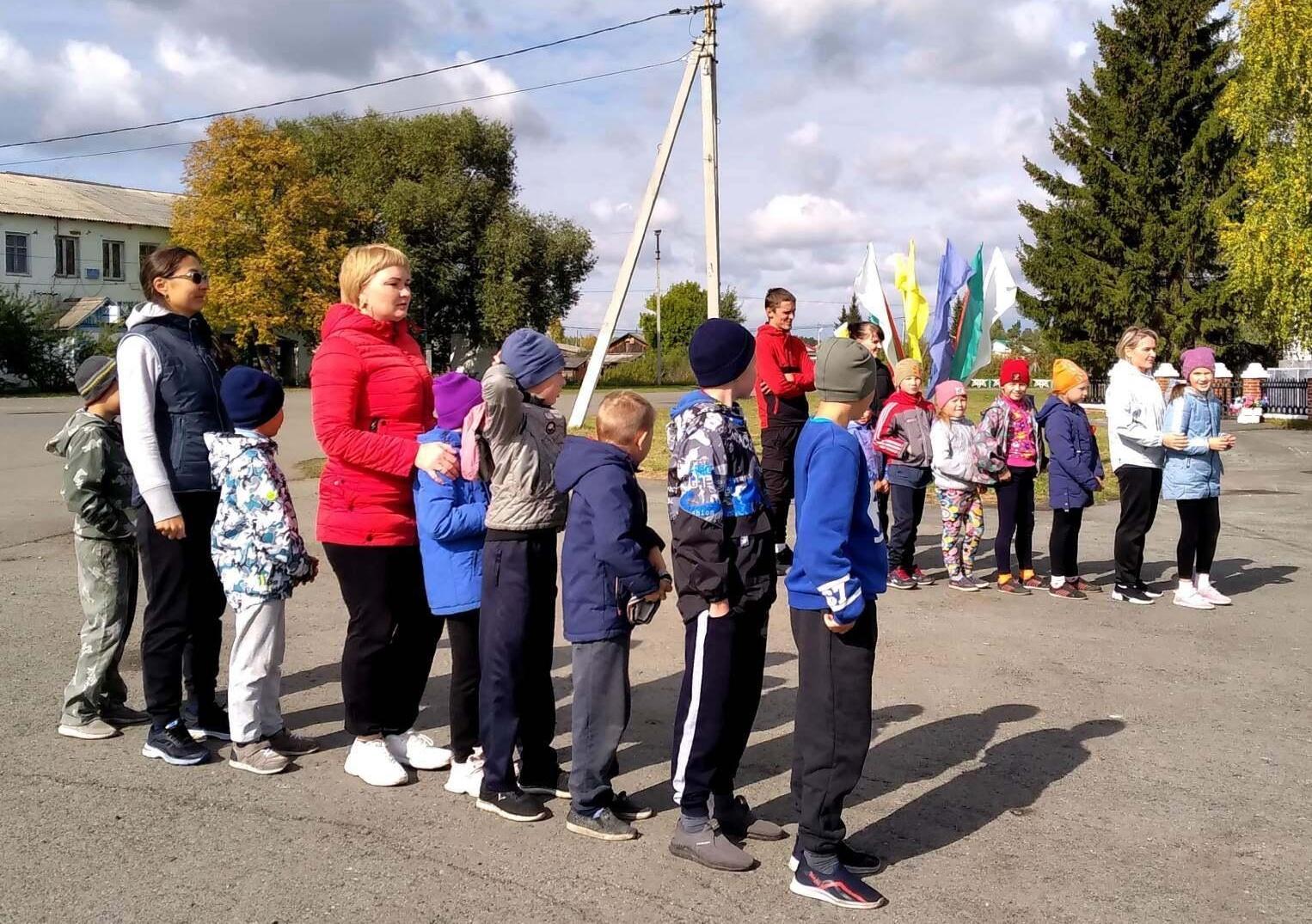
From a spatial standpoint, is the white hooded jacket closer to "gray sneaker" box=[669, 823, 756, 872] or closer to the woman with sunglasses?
"gray sneaker" box=[669, 823, 756, 872]

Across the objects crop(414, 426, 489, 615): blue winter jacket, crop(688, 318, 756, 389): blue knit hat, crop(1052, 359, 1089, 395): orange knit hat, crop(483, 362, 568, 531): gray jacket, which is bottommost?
crop(414, 426, 489, 615): blue winter jacket

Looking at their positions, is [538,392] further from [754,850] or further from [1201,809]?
[1201,809]

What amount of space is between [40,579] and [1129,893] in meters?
7.60

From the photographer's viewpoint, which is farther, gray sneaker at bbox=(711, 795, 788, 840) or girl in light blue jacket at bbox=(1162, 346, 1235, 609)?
girl in light blue jacket at bbox=(1162, 346, 1235, 609)

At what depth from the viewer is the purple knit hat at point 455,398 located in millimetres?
4352

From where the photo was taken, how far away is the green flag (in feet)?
37.0

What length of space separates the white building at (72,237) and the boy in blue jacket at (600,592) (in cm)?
6016

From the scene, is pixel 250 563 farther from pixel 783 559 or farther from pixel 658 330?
pixel 658 330

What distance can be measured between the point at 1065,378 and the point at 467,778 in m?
5.65

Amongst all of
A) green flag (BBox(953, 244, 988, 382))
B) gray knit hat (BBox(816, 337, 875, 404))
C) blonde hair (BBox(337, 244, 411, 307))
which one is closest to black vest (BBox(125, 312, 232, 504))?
blonde hair (BBox(337, 244, 411, 307))

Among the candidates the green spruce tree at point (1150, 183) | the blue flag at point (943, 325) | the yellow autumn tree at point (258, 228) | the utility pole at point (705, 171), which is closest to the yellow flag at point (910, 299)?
the blue flag at point (943, 325)

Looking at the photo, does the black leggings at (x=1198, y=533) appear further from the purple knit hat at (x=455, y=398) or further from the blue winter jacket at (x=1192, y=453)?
the purple knit hat at (x=455, y=398)

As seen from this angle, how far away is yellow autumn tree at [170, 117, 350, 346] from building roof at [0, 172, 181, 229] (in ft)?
41.3

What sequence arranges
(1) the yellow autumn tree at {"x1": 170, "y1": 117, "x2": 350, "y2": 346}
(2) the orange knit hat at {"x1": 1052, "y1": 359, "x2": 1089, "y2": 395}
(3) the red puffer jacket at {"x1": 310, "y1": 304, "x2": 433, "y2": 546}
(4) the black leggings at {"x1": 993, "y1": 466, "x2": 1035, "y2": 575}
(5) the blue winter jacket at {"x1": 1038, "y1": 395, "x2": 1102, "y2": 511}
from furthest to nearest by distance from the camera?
(1) the yellow autumn tree at {"x1": 170, "y1": 117, "x2": 350, "y2": 346}
(4) the black leggings at {"x1": 993, "y1": 466, "x2": 1035, "y2": 575}
(2) the orange knit hat at {"x1": 1052, "y1": 359, "x2": 1089, "y2": 395}
(5) the blue winter jacket at {"x1": 1038, "y1": 395, "x2": 1102, "y2": 511}
(3) the red puffer jacket at {"x1": 310, "y1": 304, "x2": 433, "y2": 546}
